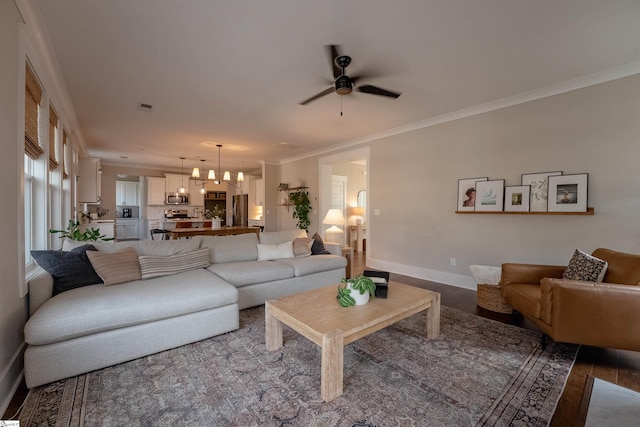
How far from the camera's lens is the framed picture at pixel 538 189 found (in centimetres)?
333

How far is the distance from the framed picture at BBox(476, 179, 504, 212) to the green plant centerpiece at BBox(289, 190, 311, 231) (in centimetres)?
399

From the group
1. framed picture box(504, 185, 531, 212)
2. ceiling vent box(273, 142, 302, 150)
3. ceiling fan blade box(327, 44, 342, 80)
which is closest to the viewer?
ceiling fan blade box(327, 44, 342, 80)

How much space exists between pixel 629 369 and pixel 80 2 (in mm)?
4769

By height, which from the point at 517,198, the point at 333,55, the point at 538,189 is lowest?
the point at 517,198

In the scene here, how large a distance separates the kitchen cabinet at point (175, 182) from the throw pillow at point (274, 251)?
6554mm

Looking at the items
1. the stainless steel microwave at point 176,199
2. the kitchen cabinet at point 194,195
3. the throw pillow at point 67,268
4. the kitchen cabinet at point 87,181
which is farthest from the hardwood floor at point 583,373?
the kitchen cabinet at point 194,195

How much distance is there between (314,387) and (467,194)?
3467 millimetres

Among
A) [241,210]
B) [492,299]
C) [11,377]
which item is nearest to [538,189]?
[492,299]

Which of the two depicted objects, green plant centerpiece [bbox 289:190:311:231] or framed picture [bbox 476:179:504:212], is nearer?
framed picture [bbox 476:179:504:212]

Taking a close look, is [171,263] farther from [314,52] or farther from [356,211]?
[356,211]

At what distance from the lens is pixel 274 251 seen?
3879 millimetres

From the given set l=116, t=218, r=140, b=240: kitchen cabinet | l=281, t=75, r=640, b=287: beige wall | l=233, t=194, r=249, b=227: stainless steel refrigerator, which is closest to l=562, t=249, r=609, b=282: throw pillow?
l=281, t=75, r=640, b=287: beige wall

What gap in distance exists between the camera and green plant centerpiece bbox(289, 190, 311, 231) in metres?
6.99

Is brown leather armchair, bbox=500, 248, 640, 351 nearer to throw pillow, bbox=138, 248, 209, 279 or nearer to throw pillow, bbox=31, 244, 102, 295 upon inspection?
throw pillow, bbox=138, 248, 209, 279
